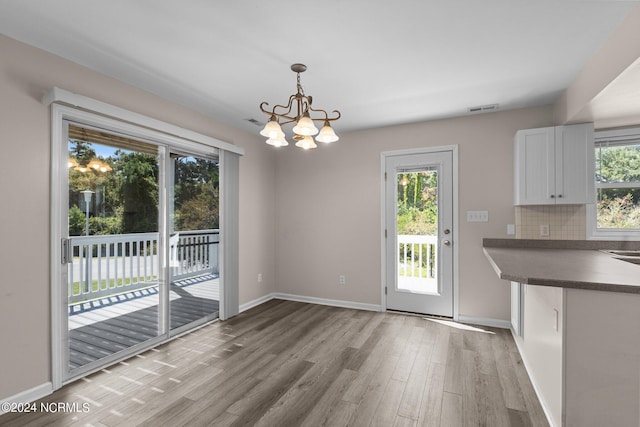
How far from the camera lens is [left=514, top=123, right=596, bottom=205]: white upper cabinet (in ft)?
9.42

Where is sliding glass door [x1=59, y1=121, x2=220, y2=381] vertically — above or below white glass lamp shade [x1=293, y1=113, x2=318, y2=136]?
below

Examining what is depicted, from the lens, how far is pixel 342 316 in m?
3.95

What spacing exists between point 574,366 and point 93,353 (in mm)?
3512

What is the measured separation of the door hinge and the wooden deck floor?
18.7 inches

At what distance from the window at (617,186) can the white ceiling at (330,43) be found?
2.57 feet

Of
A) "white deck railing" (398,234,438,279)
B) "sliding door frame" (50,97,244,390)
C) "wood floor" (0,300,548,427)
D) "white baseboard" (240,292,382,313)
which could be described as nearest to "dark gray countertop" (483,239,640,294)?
"wood floor" (0,300,548,427)

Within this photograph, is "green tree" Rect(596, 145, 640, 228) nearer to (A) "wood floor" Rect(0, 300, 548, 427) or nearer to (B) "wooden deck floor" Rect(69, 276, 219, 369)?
(A) "wood floor" Rect(0, 300, 548, 427)

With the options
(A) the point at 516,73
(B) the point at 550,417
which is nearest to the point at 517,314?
(B) the point at 550,417

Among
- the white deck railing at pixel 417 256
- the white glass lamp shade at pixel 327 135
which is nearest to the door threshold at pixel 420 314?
the white deck railing at pixel 417 256

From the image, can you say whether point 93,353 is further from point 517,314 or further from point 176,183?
point 517,314

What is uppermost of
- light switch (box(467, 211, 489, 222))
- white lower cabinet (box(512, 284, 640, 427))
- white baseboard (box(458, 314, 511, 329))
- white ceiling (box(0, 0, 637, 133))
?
white ceiling (box(0, 0, 637, 133))

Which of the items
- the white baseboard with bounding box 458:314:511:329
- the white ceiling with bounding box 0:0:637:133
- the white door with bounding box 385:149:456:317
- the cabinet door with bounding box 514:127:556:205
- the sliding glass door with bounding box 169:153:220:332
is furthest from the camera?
the white door with bounding box 385:149:456:317

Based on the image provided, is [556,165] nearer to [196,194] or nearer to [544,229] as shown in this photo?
[544,229]

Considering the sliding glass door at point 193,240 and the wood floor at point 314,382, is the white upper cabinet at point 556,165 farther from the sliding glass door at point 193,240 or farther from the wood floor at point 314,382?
the sliding glass door at point 193,240
